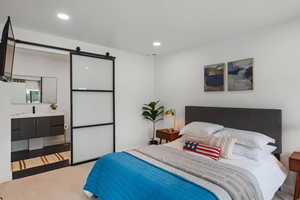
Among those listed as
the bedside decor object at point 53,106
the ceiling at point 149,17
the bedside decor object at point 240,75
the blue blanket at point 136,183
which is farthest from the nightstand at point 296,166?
the bedside decor object at point 53,106

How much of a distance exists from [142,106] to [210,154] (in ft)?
8.23

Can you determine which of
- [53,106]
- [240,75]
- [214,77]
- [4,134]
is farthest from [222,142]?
[53,106]

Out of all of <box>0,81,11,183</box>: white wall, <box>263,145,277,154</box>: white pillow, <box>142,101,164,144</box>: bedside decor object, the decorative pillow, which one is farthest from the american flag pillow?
<box>0,81,11,183</box>: white wall

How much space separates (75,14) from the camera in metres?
2.32

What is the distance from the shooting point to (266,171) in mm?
2064

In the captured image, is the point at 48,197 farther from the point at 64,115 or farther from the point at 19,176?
the point at 64,115

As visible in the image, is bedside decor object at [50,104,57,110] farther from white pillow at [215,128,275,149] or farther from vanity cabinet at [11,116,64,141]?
white pillow at [215,128,275,149]

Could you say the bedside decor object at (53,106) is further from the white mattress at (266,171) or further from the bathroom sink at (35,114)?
the white mattress at (266,171)

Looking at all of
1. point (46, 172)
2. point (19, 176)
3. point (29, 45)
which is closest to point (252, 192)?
point (46, 172)

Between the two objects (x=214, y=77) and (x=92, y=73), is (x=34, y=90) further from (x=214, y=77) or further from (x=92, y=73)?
(x=214, y=77)

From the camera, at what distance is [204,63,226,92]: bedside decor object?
129 inches

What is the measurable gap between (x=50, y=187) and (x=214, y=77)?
11.4 ft

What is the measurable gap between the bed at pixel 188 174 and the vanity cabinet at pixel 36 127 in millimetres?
2744

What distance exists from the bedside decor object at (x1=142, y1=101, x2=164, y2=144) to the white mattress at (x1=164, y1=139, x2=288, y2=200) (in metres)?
2.39
